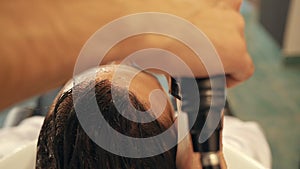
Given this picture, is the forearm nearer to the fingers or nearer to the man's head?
the fingers

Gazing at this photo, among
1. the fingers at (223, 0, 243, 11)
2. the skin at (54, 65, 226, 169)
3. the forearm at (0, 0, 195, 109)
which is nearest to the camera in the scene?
the forearm at (0, 0, 195, 109)

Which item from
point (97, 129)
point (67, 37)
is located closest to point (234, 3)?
point (67, 37)

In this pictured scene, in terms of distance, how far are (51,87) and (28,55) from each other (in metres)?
0.05

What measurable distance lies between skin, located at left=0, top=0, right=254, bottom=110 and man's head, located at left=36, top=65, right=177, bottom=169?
26 cm

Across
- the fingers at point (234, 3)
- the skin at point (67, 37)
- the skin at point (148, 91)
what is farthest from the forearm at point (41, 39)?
the skin at point (148, 91)

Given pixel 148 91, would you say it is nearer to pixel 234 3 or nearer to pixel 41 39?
pixel 234 3

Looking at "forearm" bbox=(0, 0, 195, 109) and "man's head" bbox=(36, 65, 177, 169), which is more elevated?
"forearm" bbox=(0, 0, 195, 109)

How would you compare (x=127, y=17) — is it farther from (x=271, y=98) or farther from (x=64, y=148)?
(x=271, y=98)

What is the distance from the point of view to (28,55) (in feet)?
1.19

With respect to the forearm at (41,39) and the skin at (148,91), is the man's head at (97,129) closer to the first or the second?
the skin at (148,91)

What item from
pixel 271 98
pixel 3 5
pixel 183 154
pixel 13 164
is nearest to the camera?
pixel 3 5

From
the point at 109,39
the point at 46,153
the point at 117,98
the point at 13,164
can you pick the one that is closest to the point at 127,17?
the point at 109,39

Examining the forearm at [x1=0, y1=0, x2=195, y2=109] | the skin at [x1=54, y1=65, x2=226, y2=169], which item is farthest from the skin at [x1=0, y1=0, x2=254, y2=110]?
the skin at [x1=54, y1=65, x2=226, y2=169]

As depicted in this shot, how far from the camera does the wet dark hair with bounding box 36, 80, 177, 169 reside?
2.33 ft
